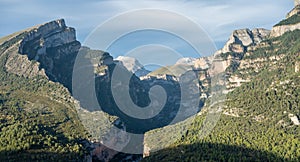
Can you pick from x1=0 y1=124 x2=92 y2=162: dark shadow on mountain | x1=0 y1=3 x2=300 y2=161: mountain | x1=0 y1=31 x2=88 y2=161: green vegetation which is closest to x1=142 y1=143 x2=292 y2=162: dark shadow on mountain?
x1=0 y1=3 x2=300 y2=161: mountain

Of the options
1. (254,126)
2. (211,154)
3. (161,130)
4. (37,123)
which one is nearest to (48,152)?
(37,123)

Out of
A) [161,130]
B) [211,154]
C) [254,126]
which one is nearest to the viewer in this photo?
[211,154]

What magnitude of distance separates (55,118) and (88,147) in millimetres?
21456

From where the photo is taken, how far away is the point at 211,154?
383ft

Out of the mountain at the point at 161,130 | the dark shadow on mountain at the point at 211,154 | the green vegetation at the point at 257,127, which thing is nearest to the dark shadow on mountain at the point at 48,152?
the mountain at the point at 161,130

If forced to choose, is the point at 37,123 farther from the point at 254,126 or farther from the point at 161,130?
the point at 254,126

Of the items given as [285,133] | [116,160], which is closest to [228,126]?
[285,133]

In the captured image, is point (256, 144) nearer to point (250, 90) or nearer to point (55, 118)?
point (250, 90)

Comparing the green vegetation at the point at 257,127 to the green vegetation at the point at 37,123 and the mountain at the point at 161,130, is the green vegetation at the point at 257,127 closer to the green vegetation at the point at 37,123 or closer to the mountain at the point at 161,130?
the mountain at the point at 161,130

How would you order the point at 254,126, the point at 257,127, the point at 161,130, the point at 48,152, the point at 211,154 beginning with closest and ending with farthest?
the point at 48,152
the point at 211,154
the point at 257,127
the point at 254,126
the point at 161,130

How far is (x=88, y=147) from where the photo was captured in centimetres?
13938

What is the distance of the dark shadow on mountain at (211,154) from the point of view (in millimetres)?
112812

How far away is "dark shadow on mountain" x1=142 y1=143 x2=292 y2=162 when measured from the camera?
370ft

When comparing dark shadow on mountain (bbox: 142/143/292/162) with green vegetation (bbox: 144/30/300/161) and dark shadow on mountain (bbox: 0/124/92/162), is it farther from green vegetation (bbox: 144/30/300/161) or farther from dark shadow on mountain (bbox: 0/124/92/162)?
dark shadow on mountain (bbox: 0/124/92/162)
